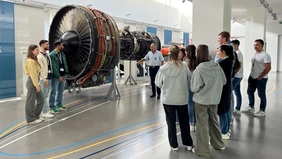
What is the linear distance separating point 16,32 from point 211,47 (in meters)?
5.34

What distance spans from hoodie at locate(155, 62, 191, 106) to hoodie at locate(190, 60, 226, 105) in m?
0.11

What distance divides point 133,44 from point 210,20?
157 inches

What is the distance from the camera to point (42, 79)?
4.33 metres

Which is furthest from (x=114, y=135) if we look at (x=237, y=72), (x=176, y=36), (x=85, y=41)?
(x=176, y=36)

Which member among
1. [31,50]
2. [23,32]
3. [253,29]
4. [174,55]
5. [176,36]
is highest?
[176,36]

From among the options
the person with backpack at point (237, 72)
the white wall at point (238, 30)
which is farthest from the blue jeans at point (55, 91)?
the white wall at point (238, 30)

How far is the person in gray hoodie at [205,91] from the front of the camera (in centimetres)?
279

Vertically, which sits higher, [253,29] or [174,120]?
[253,29]

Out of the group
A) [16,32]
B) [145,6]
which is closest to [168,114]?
[16,32]

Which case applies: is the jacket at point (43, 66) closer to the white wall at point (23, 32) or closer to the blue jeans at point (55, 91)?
the blue jeans at point (55, 91)

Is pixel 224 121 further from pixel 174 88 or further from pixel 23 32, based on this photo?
pixel 23 32

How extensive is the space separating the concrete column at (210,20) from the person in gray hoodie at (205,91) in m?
1.65

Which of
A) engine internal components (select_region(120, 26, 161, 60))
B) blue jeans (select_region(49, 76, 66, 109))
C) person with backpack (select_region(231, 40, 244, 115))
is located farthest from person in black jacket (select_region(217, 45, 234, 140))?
engine internal components (select_region(120, 26, 161, 60))

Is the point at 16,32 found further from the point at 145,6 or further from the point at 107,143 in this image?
the point at 145,6
